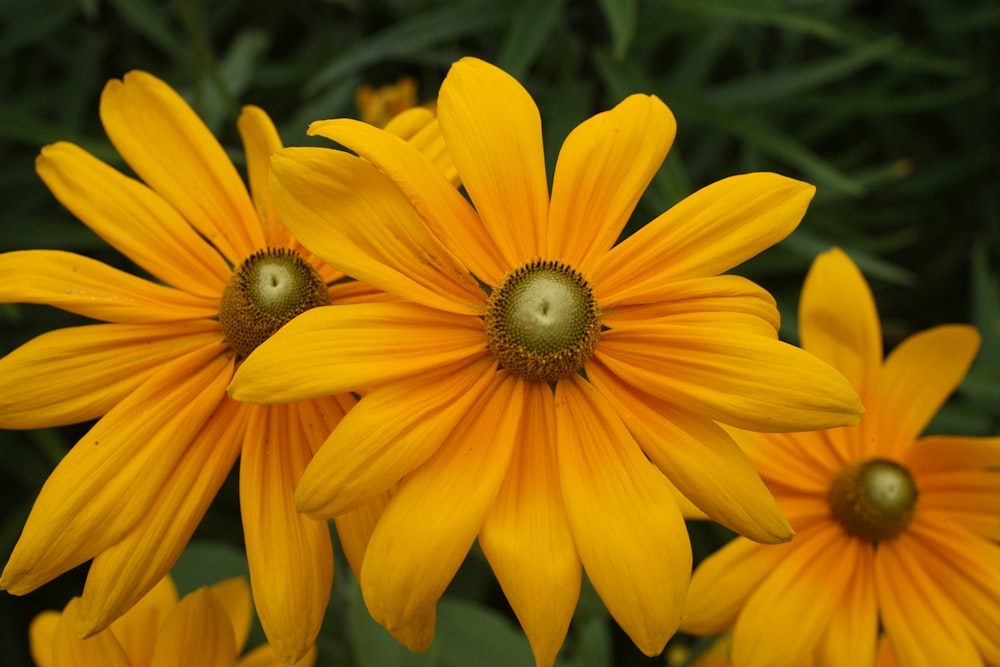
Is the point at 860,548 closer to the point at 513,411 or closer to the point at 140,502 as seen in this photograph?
the point at 513,411

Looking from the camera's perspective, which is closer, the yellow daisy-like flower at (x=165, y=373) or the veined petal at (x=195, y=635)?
the yellow daisy-like flower at (x=165, y=373)

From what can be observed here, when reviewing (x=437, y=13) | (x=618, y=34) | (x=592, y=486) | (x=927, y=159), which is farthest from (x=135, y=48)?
(x=927, y=159)

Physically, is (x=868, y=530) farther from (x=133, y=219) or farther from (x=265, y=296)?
(x=133, y=219)

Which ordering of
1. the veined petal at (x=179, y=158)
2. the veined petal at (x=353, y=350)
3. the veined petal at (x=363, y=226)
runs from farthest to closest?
the veined petal at (x=179, y=158), the veined petal at (x=363, y=226), the veined petal at (x=353, y=350)

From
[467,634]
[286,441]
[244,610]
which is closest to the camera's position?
[286,441]

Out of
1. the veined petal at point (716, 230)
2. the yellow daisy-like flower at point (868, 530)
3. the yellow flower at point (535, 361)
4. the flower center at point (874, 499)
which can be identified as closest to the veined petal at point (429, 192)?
the yellow flower at point (535, 361)

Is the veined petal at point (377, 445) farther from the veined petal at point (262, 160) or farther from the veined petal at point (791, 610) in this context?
the veined petal at point (791, 610)
